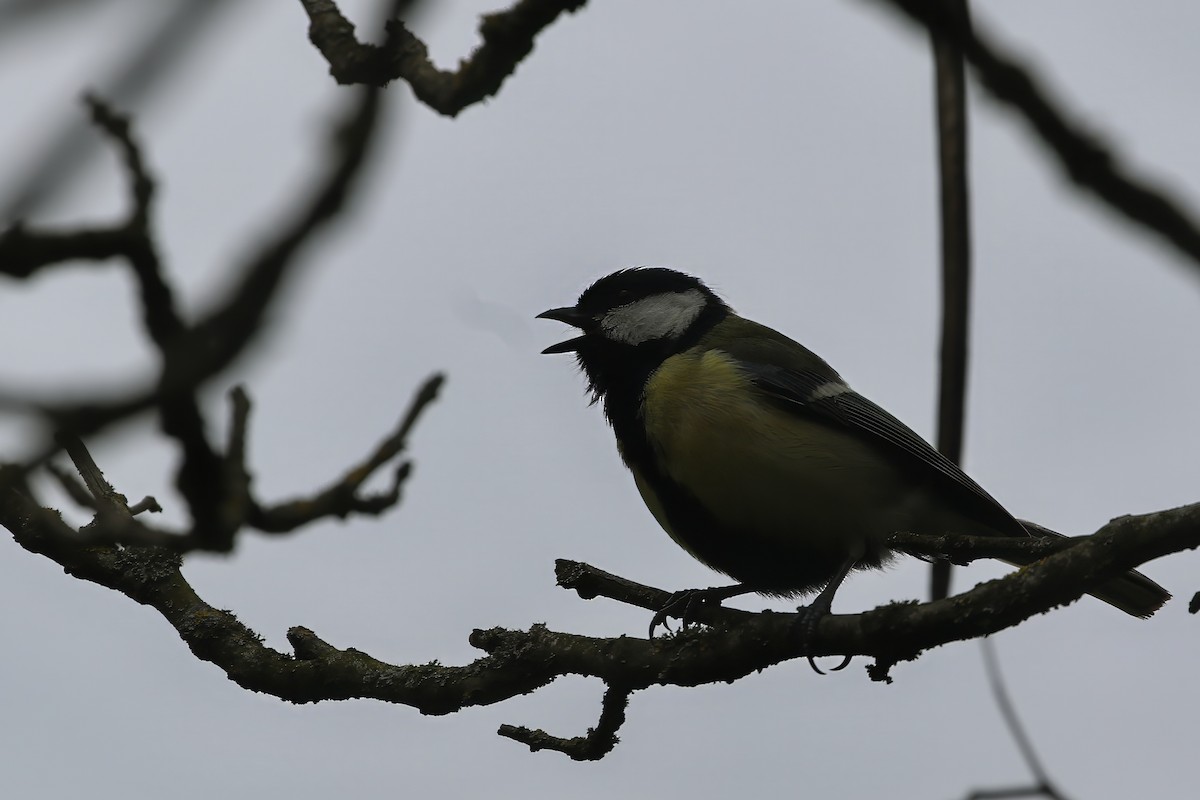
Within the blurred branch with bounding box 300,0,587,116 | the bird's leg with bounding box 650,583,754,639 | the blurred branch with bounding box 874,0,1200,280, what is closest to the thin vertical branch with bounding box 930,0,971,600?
the blurred branch with bounding box 300,0,587,116

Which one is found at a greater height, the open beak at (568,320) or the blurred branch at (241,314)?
the open beak at (568,320)

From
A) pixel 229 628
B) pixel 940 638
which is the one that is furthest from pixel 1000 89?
pixel 229 628

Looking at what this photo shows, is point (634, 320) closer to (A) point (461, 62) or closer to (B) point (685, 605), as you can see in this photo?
(B) point (685, 605)

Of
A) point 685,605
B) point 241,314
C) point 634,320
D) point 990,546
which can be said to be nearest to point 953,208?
point 990,546

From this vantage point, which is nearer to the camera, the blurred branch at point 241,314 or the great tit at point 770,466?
the blurred branch at point 241,314

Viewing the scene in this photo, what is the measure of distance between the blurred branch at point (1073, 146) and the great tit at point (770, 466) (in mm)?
2997

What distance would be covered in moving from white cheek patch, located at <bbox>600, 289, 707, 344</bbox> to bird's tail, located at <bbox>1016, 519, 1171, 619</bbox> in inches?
79.4

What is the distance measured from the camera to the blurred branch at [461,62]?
280 centimetres

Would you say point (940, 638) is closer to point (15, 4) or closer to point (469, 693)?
point (469, 693)

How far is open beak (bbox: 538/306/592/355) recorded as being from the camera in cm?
554

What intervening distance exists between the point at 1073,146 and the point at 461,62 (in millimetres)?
1910

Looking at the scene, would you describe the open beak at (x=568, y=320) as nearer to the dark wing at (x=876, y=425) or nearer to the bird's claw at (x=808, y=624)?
the dark wing at (x=876, y=425)

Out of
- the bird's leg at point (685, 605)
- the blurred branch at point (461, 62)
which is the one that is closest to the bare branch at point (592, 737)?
the bird's leg at point (685, 605)

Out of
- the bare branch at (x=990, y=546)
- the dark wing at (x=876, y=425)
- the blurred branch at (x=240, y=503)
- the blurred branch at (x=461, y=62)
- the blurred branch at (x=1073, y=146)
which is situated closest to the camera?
the blurred branch at (x=1073, y=146)
